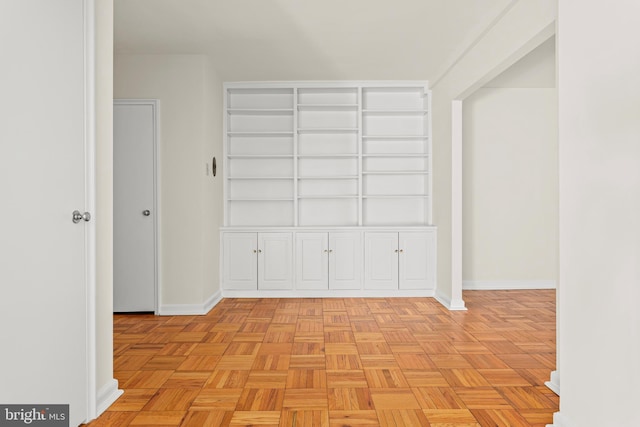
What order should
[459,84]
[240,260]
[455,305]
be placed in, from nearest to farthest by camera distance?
1. [459,84]
2. [455,305]
3. [240,260]

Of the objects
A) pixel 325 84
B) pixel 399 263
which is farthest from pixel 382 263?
pixel 325 84

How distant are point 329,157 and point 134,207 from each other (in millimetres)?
2368

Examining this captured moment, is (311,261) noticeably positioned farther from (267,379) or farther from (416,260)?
(267,379)

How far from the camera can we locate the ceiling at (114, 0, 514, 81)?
3.35 m

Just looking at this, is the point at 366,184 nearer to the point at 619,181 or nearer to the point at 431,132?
the point at 431,132

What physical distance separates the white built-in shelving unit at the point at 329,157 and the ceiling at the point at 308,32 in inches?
23.3

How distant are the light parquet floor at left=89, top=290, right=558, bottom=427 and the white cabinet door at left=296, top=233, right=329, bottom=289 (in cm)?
63

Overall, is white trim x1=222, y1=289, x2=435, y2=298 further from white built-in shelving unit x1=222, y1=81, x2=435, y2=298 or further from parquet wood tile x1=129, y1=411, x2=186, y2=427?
parquet wood tile x1=129, y1=411, x2=186, y2=427

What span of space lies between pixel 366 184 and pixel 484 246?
5.44 ft
